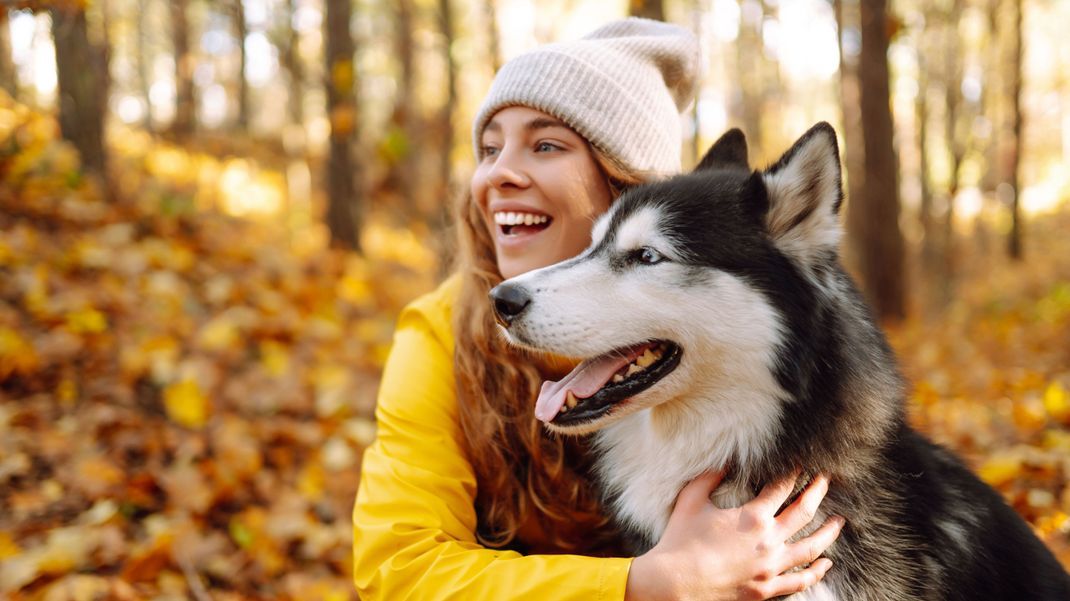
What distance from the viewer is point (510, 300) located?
6.01ft

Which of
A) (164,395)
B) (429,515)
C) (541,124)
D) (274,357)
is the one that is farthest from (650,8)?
(429,515)

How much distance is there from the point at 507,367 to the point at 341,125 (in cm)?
591

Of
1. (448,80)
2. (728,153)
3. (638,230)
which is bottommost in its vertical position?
(638,230)

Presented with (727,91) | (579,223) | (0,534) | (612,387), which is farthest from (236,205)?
(727,91)

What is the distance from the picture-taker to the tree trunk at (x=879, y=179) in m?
8.24

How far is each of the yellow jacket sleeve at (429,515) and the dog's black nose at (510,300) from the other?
570mm

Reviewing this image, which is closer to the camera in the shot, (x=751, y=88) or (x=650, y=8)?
(x=650, y=8)

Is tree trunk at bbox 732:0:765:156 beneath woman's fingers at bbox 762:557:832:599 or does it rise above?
above

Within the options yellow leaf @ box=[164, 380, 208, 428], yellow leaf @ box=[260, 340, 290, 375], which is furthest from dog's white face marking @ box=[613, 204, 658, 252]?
yellow leaf @ box=[260, 340, 290, 375]

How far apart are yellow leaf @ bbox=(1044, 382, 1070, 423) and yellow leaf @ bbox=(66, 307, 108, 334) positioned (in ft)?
18.8

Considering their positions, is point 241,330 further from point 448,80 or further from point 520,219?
point 448,80

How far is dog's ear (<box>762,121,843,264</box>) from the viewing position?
A: 1.77 meters

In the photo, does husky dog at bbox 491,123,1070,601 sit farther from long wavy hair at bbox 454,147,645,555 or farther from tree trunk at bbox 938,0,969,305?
tree trunk at bbox 938,0,969,305

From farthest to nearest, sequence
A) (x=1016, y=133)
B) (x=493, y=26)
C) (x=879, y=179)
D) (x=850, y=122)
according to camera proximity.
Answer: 1. (x=1016, y=133)
2. (x=850, y=122)
3. (x=493, y=26)
4. (x=879, y=179)
